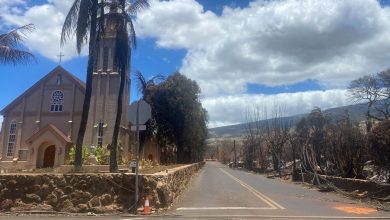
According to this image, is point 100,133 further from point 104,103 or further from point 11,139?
point 11,139

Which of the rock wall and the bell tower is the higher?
the bell tower

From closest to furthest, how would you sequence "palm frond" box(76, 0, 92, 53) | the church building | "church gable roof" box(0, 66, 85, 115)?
"palm frond" box(76, 0, 92, 53) < the church building < "church gable roof" box(0, 66, 85, 115)

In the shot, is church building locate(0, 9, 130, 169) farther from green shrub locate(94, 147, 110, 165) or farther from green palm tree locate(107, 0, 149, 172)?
green palm tree locate(107, 0, 149, 172)

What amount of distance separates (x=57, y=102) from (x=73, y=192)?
3618 centimetres

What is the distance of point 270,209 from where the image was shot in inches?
597

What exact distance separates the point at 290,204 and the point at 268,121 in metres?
51.1

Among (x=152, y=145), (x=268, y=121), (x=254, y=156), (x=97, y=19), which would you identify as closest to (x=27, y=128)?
(x=152, y=145)

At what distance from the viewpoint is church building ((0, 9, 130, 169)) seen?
44344 mm

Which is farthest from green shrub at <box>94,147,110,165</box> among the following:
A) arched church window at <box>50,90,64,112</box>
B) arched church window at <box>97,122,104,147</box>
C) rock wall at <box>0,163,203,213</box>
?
rock wall at <box>0,163,203,213</box>

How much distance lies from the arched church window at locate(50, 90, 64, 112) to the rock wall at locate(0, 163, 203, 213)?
35099mm

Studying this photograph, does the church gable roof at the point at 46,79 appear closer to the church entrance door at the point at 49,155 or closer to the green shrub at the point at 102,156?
the church entrance door at the point at 49,155

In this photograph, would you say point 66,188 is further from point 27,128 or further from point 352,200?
point 27,128

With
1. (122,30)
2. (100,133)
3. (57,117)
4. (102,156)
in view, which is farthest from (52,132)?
(122,30)

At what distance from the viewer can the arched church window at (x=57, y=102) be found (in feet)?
156
